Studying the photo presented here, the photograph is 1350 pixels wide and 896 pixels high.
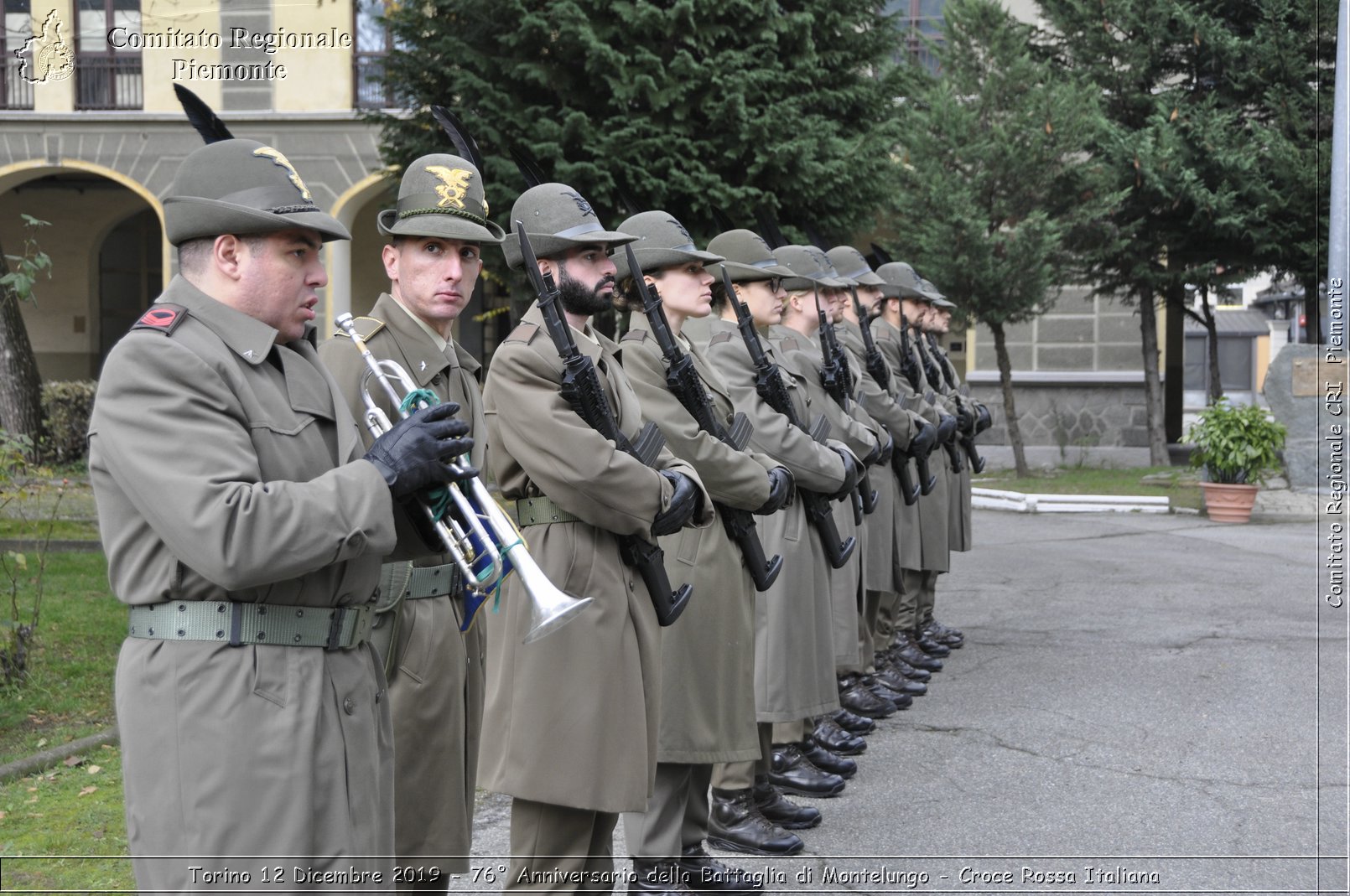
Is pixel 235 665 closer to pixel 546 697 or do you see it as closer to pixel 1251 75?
pixel 546 697

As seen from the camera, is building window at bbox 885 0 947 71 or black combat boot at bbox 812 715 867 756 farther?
building window at bbox 885 0 947 71

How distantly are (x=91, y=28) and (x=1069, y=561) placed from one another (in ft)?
50.9

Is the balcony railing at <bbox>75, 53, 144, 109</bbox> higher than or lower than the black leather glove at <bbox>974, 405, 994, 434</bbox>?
higher

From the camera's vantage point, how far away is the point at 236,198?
2.57 meters

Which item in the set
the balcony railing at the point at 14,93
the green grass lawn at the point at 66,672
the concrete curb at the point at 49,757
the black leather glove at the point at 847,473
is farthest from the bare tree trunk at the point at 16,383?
the balcony railing at the point at 14,93

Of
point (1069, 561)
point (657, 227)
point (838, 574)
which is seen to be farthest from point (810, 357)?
point (1069, 561)

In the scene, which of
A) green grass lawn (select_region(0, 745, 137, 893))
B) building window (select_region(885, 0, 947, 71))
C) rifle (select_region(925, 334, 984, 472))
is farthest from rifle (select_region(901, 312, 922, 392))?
building window (select_region(885, 0, 947, 71))

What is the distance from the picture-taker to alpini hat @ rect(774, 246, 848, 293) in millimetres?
6355

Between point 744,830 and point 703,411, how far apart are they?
166cm

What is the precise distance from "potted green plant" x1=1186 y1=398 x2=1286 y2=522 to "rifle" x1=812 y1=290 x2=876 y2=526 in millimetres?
9298

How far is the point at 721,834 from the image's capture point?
16.4 feet

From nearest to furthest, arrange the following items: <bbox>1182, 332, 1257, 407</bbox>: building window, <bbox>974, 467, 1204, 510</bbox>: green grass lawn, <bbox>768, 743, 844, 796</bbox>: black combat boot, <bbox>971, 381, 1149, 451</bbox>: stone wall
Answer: <bbox>768, 743, 844, 796</bbox>: black combat boot < <bbox>974, 467, 1204, 510</bbox>: green grass lawn < <bbox>971, 381, 1149, 451</bbox>: stone wall < <bbox>1182, 332, 1257, 407</bbox>: building window

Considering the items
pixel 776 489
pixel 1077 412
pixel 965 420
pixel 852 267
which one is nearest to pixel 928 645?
pixel 965 420

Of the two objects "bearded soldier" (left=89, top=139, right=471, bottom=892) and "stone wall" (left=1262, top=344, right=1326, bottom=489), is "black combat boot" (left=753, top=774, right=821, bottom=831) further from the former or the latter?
"stone wall" (left=1262, top=344, right=1326, bottom=489)
